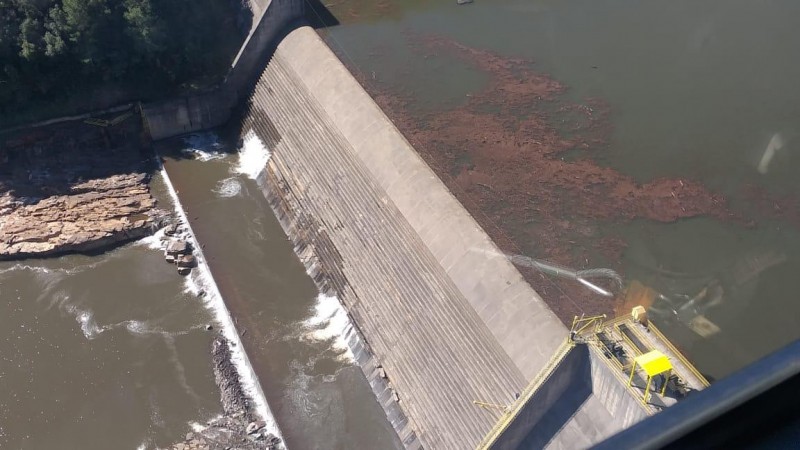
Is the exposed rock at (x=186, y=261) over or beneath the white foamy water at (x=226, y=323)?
over

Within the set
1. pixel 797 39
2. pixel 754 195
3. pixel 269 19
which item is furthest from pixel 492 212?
pixel 797 39

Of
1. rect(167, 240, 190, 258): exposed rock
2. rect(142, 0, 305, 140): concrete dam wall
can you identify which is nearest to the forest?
rect(142, 0, 305, 140): concrete dam wall

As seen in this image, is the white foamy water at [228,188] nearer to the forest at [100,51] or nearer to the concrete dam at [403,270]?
the concrete dam at [403,270]

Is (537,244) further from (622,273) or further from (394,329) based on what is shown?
(394,329)

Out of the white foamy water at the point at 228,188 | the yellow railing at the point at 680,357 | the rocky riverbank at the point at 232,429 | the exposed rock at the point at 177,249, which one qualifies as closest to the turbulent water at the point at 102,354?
the rocky riverbank at the point at 232,429

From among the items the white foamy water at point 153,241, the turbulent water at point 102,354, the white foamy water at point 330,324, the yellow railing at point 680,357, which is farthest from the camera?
the white foamy water at point 153,241

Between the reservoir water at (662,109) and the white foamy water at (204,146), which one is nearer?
the reservoir water at (662,109)
